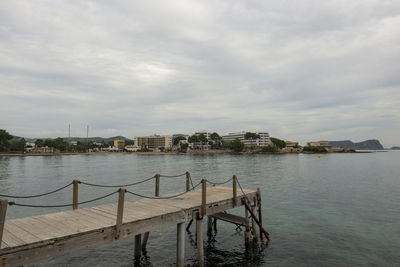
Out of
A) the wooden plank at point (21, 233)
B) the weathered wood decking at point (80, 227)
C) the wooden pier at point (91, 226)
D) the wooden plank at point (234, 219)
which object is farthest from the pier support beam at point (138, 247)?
the wooden plank at point (21, 233)

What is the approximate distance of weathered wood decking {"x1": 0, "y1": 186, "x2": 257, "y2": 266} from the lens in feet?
25.5

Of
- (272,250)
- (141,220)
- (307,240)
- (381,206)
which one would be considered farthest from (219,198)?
(381,206)

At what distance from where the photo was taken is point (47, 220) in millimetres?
10281

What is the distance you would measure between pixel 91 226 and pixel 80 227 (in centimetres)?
36

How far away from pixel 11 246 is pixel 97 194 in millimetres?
29227

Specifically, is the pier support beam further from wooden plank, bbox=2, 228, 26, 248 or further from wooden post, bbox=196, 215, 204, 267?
wooden plank, bbox=2, 228, 26, 248

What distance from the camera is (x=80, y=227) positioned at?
9.38 meters

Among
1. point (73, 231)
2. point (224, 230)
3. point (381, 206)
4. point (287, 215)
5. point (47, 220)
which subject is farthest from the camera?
point (381, 206)

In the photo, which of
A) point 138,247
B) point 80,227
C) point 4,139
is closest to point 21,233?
point 80,227

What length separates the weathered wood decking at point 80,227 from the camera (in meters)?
7.77

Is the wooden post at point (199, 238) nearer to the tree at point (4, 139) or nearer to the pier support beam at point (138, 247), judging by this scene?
the pier support beam at point (138, 247)

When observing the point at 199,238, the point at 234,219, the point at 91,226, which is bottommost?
the point at 234,219

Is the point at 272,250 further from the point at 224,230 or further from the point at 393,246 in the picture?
the point at 393,246

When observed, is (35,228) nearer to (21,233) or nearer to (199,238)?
(21,233)
